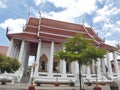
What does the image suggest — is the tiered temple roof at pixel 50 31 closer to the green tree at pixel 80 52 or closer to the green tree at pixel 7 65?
the green tree at pixel 7 65

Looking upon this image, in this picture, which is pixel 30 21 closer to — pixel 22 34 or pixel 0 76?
pixel 22 34

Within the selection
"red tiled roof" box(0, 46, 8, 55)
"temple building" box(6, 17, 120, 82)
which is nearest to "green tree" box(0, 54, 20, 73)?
"temple building" box(6, 17, 120, 82)

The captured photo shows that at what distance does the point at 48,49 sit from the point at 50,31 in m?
3.44

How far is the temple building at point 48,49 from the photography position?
27.8 metres

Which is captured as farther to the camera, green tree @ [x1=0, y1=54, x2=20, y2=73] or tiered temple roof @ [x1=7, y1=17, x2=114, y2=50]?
tiered temple roof @ [x1=7, y1=17, x2=114, y2=50]

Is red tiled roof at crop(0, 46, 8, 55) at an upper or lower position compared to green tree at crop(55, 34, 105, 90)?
upper

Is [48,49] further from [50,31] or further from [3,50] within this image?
[3,50]

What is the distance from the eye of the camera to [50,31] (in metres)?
32.9

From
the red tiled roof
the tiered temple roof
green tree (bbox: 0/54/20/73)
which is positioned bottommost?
green tree (bbox: 0/54/20/73)

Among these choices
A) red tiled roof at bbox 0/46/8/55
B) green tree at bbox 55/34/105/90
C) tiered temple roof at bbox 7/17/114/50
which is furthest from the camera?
red tiled roof at bbox 0/46/8/55

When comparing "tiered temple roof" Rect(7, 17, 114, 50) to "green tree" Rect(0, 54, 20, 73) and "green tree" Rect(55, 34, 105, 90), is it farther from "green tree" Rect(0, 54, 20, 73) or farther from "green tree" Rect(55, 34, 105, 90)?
"green tree" Rect(55, 34, 105, 90)

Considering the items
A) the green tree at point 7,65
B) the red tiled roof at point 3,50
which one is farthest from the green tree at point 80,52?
the red tiled roof at point 3,50

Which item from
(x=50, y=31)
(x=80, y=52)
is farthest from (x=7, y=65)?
(x=50, y=31)

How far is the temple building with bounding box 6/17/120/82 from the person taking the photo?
27.8 metres
